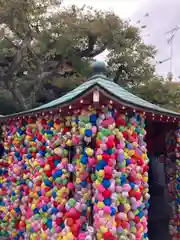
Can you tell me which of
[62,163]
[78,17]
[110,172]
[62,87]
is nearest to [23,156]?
[62,163]

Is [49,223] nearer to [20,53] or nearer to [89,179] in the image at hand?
[89,179]

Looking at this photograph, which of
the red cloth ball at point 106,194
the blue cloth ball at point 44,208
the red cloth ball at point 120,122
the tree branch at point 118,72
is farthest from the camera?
the tree branch at point 118,72

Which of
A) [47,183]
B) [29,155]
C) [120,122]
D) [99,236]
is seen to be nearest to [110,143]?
[120,122]

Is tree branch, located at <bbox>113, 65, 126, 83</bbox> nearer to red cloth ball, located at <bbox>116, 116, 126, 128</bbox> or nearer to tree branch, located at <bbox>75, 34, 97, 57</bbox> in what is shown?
tree branch, located at <bbox>75, 34, 97, 57</bbox>

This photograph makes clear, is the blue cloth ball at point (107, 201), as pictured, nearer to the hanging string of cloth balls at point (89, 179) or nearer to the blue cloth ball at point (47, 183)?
the hanging string of cloth balls at point (89, 179)

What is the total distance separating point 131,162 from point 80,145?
79 cm

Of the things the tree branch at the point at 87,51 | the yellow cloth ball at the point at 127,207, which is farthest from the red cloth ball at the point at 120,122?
the tree branch at the point at 87,51

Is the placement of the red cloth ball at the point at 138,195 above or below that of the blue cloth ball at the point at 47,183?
below

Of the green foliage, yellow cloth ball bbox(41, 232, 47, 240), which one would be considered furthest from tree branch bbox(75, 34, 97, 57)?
yellow cloth ball bbox(41, 232, 47, 240)

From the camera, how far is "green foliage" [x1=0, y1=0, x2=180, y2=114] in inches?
547

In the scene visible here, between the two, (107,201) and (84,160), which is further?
(84,160)

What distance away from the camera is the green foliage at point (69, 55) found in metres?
13.9

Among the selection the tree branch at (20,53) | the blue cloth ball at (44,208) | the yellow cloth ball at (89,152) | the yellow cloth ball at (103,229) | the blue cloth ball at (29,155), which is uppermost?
the tree branch at (20,53)

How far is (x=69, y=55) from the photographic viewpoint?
49.6 feet
